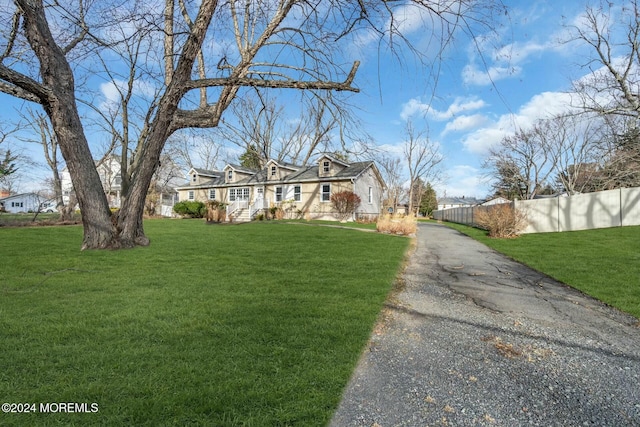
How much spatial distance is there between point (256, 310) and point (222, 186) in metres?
28.9

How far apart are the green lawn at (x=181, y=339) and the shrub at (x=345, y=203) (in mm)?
17565

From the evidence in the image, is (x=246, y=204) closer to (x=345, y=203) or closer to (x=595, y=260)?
(x=345, y=203)

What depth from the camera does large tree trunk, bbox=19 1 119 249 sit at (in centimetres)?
674

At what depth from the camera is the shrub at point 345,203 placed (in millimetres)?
23766

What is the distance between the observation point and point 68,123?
695 cm

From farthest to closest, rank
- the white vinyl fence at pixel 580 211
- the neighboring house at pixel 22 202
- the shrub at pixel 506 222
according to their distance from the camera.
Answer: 1. the neighboring house at pixel 22 202
2. the white vinyl fence at pixel 580 211
3. the shrub at pixel 506 222

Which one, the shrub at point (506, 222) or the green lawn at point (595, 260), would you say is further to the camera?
the shrub at point (506, 222)

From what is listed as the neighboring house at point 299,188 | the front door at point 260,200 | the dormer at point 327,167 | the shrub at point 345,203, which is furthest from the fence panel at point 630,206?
the front door at point 260,200

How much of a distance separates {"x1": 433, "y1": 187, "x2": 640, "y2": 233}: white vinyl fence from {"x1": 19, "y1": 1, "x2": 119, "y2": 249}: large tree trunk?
1607 cm

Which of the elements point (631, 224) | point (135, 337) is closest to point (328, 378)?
point (135, 337)

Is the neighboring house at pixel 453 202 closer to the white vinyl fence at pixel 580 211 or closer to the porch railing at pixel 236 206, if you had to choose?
the porch railing at pixel 236 206

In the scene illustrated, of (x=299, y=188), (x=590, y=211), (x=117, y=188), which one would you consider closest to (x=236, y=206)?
(x=299, y=188)

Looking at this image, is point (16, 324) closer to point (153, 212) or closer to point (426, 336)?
point (426, 336)

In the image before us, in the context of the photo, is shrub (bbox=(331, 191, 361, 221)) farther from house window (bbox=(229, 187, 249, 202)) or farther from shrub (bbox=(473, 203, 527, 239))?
shrub (bbox=(473, 203, 527, 239))
